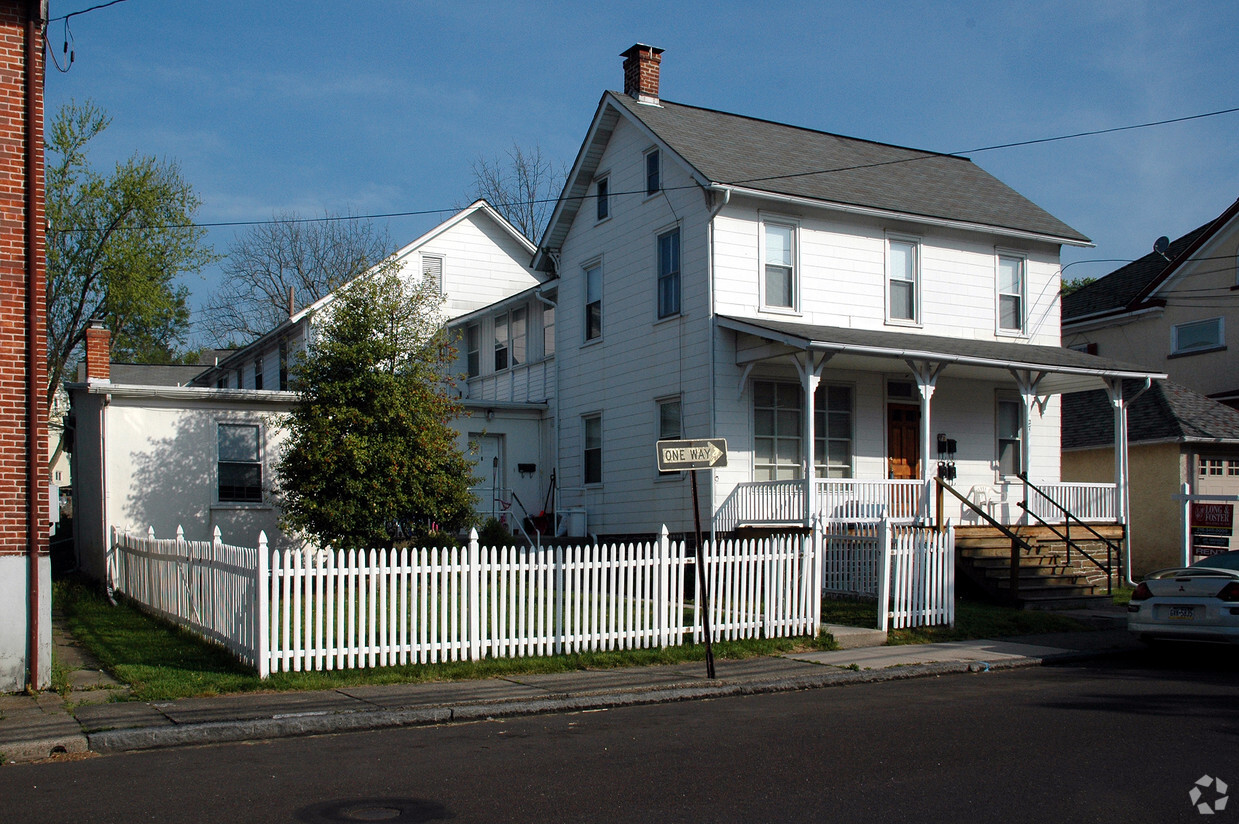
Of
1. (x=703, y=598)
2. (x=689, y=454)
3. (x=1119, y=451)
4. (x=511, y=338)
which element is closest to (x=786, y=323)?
(x=1119, y=451)

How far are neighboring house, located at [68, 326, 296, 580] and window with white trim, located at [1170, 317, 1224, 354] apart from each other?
23.3m

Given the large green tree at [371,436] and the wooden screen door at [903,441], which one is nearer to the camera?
the large green tree at [371,436]

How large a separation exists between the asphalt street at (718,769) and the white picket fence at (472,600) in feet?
7.83

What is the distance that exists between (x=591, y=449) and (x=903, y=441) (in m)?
6.67

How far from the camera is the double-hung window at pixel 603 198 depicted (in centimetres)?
2378

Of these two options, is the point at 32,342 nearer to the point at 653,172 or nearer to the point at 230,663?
the point at 230,663

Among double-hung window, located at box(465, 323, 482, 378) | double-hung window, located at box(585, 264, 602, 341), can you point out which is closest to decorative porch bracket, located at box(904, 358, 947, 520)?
double-hung window, located at box(585, 264, 602, 341)

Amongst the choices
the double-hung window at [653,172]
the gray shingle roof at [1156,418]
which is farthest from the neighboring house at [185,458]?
the gray shingle roof at [1156,418]

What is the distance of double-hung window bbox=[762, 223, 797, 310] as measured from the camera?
824 inches

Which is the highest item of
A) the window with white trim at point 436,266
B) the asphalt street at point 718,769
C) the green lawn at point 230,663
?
the window with white trim at point 436,266

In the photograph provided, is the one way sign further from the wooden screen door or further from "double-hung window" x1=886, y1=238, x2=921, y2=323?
"double-hung window" x1=886, y1=238, x2=921, y2=323

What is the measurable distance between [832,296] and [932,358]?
10.5ft

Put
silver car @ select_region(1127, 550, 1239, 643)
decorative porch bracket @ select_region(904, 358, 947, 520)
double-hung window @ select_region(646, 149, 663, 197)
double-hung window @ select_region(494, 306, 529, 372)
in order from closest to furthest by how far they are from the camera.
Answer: silver car @ select_region(1127, 550, 1239, 643)
decorative porch bracket @ select_region(904, 358, 947, 520)
double-hung window @ select_region(646, 149, 663, 197)
double-hung window @ select_region(494, 306, 529, 372)

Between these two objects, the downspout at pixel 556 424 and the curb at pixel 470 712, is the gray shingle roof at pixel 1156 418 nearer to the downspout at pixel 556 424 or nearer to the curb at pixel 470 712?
the downspout at pixel 556 424
